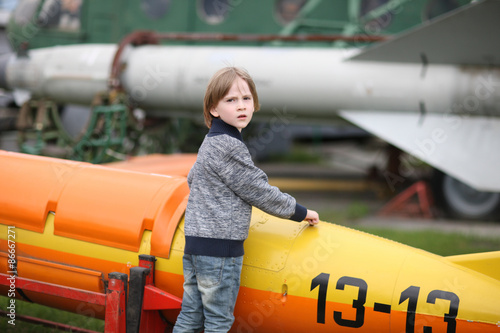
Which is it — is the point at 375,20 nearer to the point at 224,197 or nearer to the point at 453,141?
the point at 453,141

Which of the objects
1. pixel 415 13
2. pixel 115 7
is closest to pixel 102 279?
pixel 415 13

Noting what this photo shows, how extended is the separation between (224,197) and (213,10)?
658 cm

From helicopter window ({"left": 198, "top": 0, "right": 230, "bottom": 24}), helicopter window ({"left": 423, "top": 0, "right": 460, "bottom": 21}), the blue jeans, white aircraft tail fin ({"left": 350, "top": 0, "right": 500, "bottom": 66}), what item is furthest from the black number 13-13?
helicopter window ({"left": 198, "top": 0, "right": 230, "bottom": 24})

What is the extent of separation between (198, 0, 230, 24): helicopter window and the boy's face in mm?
6283

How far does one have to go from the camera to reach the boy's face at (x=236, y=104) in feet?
7.57

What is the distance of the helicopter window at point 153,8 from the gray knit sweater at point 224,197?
6682 millimetres

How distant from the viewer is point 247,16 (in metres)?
8.22

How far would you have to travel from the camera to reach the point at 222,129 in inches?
92.8

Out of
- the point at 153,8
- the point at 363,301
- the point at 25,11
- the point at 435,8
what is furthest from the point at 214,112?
the point at 25,11

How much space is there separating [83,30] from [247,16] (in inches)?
98.7

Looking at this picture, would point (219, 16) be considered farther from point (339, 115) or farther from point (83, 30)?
point (339, 115)

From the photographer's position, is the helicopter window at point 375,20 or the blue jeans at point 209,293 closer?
the blue jeans at point 209,293

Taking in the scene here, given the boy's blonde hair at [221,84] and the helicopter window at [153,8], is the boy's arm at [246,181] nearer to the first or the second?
the boy's blonde hair at [221,84]

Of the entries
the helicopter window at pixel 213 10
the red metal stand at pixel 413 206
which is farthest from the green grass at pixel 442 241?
the helicopter window at pixel 213 10
